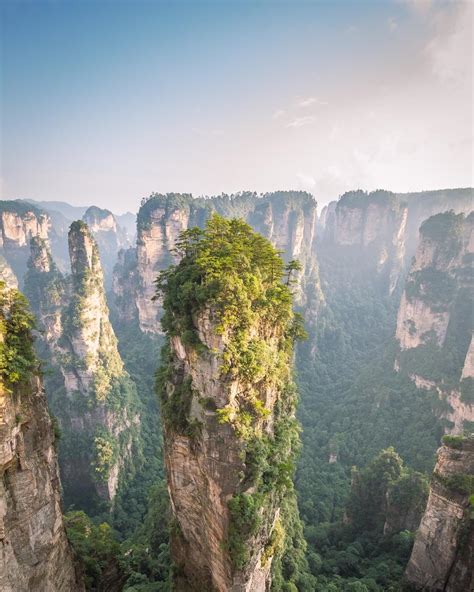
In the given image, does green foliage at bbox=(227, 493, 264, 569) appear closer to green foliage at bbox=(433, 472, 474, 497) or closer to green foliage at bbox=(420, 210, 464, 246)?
green foliage at bbox=(433, 472, 474, 497)

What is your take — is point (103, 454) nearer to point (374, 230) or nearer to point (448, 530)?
point (448, 530)

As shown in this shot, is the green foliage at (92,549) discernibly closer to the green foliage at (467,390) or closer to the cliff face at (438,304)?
the green foliage at (467,390)

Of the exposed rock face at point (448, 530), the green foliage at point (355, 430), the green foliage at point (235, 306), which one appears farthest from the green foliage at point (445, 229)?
the green foliage at point (235, 306)

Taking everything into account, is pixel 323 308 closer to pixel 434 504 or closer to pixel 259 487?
pixel 434 504

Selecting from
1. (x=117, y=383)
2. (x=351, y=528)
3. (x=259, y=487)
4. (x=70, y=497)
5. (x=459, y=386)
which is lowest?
(x=70, y=497)

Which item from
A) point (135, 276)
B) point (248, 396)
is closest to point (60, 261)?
point (135, 276)

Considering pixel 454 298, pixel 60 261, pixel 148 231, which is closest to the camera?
pixel 454 298

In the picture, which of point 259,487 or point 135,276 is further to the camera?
point 135,276
